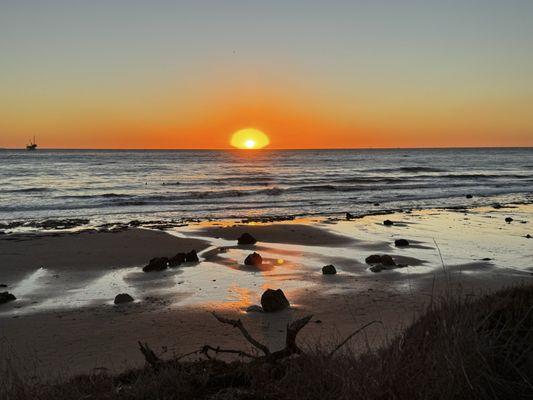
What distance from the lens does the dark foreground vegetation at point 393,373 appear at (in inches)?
130

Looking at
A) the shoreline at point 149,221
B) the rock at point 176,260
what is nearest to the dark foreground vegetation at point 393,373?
the rock at point 176,260

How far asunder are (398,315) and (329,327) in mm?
1180

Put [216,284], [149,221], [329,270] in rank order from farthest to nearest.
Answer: [149,221] < [329,270] < [216,284]

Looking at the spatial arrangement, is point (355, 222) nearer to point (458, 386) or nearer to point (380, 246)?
point (380, 246)

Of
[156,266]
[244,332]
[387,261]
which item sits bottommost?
[156,266]

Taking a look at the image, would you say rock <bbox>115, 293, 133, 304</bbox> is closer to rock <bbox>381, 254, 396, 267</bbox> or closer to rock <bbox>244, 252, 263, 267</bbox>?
rock <bbox>244, 252, 263, 267</bbox>

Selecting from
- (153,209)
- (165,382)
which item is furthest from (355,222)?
(165,382)

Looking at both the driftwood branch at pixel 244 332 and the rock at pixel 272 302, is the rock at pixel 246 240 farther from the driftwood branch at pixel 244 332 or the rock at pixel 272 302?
the driftwood branch at pixel 244 332

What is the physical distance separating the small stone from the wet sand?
18cm

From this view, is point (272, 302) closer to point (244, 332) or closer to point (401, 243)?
point (244, 332)

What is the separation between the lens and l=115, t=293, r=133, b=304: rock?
897 centimetres

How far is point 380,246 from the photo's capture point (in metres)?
15.2

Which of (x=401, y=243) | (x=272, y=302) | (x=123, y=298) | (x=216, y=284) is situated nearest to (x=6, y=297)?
(x=123, y=298)

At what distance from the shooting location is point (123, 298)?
9.01m
